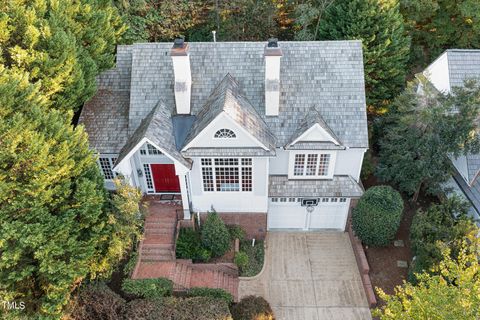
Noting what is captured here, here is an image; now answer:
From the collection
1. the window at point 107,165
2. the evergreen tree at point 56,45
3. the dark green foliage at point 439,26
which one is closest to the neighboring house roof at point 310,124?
the window at point 107,165

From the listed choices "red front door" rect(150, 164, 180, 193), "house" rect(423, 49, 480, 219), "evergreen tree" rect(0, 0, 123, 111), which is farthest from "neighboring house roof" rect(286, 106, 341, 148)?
"evergreen tree" rect(0, 0, 123, 111)

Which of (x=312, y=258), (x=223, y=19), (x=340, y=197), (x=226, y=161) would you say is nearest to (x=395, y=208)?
(x=340, y=197)

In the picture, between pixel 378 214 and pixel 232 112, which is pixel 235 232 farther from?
pixel 378 214

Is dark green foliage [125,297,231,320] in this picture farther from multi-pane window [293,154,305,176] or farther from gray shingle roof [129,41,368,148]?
gray shingle roof [129,41,368,148]

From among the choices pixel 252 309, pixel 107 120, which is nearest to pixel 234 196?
pixel 252 309

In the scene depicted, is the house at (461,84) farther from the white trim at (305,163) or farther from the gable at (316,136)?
the gable at (316,136)
